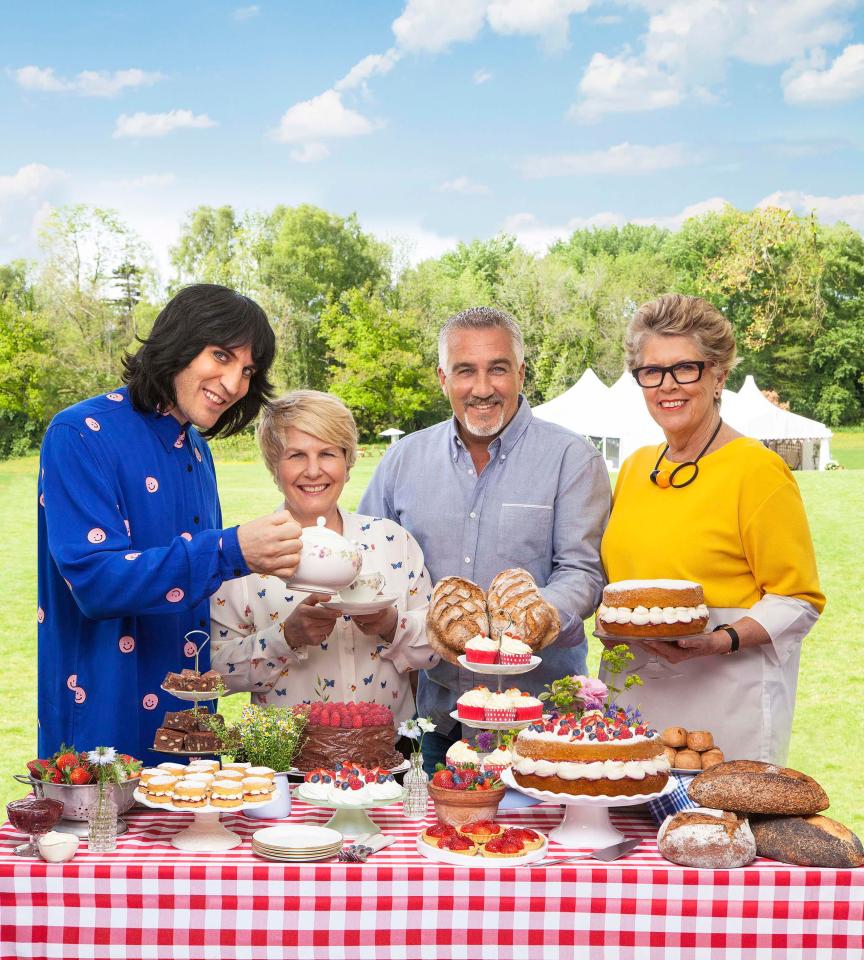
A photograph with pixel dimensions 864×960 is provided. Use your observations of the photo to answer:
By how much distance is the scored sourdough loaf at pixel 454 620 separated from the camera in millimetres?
Result: 3139

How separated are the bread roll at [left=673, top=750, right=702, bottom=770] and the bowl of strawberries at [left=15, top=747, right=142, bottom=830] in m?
1.47

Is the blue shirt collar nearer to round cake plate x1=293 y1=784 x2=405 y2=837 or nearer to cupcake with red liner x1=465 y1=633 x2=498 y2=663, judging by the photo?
cupcake with red liner x1=465 y1=633 x2=498 y2=663

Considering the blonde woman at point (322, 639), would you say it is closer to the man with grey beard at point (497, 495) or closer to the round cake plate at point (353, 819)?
the man with grey beard at point (497, 495)

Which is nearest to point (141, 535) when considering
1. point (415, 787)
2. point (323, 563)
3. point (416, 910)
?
point (323, 563)

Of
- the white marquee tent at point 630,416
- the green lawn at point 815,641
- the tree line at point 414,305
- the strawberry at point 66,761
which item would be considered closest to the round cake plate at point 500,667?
the strawberry at point 66,761

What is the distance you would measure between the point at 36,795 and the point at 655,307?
2.29 metres

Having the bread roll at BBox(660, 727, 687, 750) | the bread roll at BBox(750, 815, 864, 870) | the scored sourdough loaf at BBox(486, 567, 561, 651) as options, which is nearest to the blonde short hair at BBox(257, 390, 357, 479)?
the scored sourdough loaf at BBox(486, 567, 561, 651)

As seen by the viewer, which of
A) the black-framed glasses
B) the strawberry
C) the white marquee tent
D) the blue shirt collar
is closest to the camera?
the strawberry

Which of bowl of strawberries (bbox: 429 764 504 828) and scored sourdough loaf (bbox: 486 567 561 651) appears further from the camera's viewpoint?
scored sourdough loaf (bbox: 486 567 561 651)

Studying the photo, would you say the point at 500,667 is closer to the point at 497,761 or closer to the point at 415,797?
the point at 497,761

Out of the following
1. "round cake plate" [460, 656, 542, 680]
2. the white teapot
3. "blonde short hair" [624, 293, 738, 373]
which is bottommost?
"round cake plate" [460, 656, 542, 680]

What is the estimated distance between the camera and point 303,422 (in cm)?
Answer: 342

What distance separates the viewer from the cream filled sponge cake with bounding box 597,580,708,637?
3260 millimetres

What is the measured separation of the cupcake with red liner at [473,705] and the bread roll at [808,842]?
740mm
